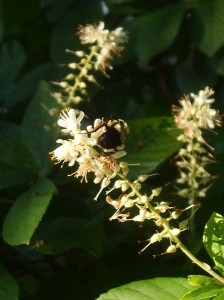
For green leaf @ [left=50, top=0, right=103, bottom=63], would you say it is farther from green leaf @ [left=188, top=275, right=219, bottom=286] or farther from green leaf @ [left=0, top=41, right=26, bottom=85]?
green leaf @ [left=188, top=275, right=219, bottom=286]

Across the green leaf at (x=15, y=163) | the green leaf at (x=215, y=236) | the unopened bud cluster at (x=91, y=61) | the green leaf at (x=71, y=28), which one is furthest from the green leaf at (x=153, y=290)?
the green leaf at (x=71, y=28)

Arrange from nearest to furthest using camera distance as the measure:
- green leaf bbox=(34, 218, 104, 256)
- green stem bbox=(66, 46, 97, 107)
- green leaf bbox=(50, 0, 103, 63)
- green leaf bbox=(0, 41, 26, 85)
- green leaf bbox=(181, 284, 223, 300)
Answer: green leaf bbox=(181, 284, 223, 300)
green leaf bbox=(34, 218, 104, 256)
green stem bbox=(66, 46, 97, 107)
green leaf bbox=(0, 41, 26, 85)
green leaf bbox=(50, 0, 103, 63)

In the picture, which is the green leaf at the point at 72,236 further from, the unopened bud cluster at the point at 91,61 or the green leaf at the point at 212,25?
the green leaf at the point at 212,25

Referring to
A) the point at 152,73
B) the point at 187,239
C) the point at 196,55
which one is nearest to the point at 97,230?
the point at 187,239

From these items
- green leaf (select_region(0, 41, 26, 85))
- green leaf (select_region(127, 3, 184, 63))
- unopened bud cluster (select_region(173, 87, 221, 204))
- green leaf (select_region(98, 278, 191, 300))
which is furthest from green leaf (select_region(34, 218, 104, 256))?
green leaf (select_region(127, 3, 184, 63))

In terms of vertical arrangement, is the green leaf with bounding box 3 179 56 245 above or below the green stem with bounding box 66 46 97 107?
below

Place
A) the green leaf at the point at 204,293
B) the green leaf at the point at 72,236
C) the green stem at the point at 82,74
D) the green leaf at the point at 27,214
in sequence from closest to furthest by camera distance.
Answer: the green leaf at the point at 204,293 < the green leaf at the point at 27,214 < the green leaf at the point at 72,236 < the green stem at the point at 82,74

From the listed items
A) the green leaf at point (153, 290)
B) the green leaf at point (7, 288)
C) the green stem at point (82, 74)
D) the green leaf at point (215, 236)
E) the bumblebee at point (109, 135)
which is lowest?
the green leaf at point (7, 288)
